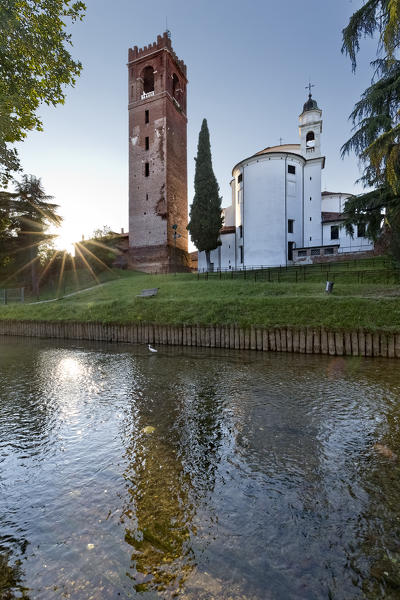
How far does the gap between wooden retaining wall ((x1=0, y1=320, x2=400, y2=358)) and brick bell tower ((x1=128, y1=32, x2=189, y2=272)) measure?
2188 cm

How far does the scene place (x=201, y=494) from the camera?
3182 mm

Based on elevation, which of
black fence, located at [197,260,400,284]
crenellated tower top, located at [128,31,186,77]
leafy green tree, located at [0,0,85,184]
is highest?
crenellated tower top, located at [128,31,186,77]

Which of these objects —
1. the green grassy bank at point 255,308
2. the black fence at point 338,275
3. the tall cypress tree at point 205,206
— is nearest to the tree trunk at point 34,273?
the green grassy bank at point 255,308

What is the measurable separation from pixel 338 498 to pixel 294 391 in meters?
3.78

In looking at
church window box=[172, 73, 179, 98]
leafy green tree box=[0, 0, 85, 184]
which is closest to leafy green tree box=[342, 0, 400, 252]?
leafy green tree box=[0, 0, 85, 184]

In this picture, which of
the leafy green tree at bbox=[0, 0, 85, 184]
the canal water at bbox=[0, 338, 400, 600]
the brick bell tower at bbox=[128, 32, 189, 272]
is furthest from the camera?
the brick bell tower at bbox=[128, 32, 189, 272]

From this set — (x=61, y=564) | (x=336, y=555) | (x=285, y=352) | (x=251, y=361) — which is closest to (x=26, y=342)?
(x=251, y=361)

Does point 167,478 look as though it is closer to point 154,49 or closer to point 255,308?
point 255,308

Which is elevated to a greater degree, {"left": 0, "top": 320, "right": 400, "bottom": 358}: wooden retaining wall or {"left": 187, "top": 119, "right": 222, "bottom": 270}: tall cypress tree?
{"left": 187, "top": 119, "right": 222, "bottom": 270}: tall cypress tree

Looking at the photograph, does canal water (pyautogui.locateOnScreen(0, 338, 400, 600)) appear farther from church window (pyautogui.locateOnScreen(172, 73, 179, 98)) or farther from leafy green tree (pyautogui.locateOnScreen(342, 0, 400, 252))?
church window (pyautogui.locateOnScreen(172, 73, 179, 98))

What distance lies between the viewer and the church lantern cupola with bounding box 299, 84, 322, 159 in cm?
3897

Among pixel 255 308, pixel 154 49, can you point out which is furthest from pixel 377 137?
pixel 154 49

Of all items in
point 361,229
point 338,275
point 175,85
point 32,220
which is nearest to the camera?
point 361,229

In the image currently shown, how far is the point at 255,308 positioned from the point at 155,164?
105 feet
